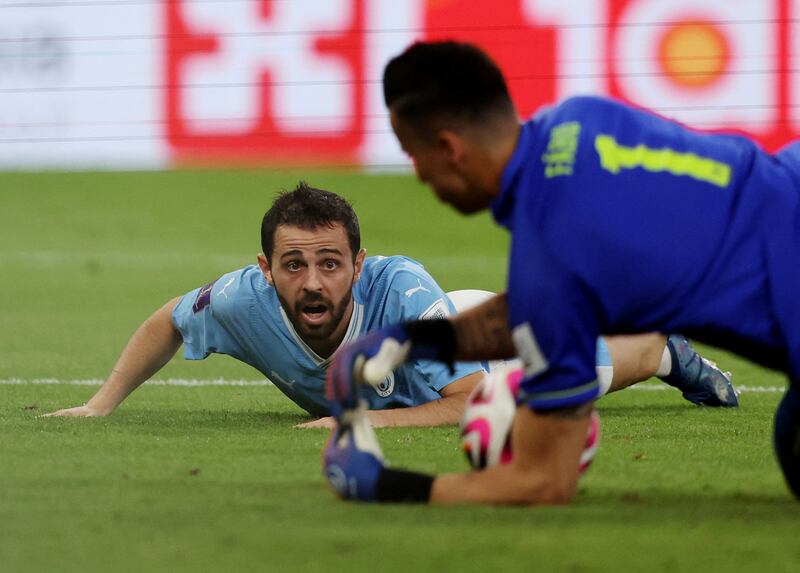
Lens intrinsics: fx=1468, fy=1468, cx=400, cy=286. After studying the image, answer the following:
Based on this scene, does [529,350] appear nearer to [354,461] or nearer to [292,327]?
[354,461]

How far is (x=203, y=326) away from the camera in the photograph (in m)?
5.55

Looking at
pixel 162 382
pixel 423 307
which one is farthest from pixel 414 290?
pixel 162 382

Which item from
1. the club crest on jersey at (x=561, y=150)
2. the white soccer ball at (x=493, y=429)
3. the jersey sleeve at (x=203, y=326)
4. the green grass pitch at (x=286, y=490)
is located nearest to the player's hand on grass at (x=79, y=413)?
the green grass pitch at (x=286, y=490)

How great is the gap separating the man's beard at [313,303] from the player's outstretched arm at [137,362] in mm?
533

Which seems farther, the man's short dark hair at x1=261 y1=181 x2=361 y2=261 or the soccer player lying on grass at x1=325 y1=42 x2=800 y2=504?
the man's short dark hair at x1=261 y1=181 x2=361 y2=261

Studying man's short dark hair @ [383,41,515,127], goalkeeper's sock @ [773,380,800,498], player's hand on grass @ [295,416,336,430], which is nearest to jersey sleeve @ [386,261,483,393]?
player's hand on grass @ [295,416,336,430]

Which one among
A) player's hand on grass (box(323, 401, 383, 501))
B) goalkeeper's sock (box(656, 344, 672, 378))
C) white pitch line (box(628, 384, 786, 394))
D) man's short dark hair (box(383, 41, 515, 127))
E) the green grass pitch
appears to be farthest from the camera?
white pitch line (box(628, 384, 786, 394))

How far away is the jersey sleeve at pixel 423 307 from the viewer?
5309 millimetres

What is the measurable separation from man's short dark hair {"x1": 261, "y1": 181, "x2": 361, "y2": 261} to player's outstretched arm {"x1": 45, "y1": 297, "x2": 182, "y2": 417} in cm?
55

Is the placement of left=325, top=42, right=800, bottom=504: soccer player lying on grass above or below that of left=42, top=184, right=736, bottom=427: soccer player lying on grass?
above

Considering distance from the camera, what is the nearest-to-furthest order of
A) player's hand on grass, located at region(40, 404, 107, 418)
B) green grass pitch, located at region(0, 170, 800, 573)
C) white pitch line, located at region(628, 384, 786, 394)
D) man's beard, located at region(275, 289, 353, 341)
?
green grass pitch, located at region(0, 170, 800, 573) < man's beard, located at region(275, 289, 353, 341) < player's hand on grass, located at region(40, 404, 107, 418) < white pitch line, located at region(628, 384, 786, 394)

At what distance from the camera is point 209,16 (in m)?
13.3

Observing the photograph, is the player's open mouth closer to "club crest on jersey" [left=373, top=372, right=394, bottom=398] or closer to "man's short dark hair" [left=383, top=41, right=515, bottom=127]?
"club crest on jersey" [left=373, top=372, right=394, bottom=398]

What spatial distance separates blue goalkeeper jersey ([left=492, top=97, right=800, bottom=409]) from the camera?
10.9 ft
